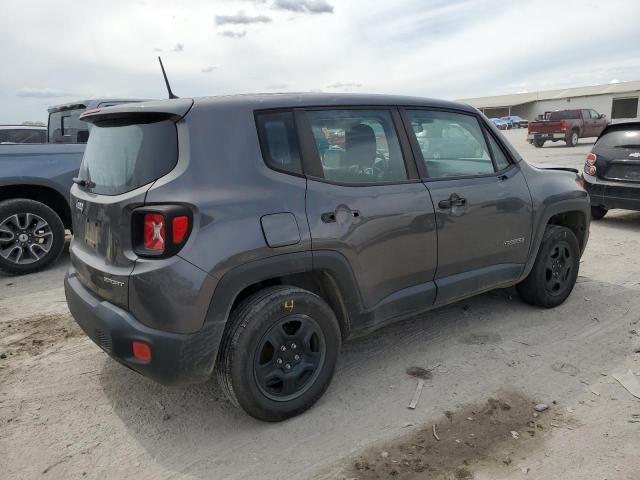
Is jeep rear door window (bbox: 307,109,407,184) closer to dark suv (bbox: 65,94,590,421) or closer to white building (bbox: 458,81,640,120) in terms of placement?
dark suv (bbox: 65,94,590,421)

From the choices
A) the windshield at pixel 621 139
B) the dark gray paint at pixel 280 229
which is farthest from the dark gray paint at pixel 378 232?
the windshield at pixel 621 139

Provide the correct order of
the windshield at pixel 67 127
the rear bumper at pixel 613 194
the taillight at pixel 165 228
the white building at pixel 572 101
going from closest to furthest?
the taillight at pixel 165 228
the windshield at pixel 67 127
the rear bumper at pixel 613 194
the white building at pixel 572 101

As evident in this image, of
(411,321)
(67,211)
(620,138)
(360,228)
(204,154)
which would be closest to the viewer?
(204,154)

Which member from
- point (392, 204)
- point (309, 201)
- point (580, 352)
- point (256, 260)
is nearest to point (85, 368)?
point (256, 260)

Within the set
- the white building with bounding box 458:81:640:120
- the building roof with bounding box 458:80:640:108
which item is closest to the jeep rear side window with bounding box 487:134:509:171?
the white building with bounding box 458:81:640:120

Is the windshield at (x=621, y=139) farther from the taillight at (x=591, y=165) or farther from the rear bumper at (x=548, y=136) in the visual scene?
the rear bumper at (x=548, y=136)

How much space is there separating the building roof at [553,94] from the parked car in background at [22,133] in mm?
56281

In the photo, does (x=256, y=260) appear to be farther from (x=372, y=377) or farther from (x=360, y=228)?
(x=372, y=377)

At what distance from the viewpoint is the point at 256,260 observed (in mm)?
2619

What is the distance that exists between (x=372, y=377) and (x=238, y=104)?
1922mm

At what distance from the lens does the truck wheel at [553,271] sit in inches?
170

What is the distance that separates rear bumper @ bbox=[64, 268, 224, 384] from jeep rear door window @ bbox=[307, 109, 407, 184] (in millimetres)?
1153

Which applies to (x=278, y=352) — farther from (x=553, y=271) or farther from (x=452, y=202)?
(x=553, y=271)

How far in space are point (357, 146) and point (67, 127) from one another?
547cm
